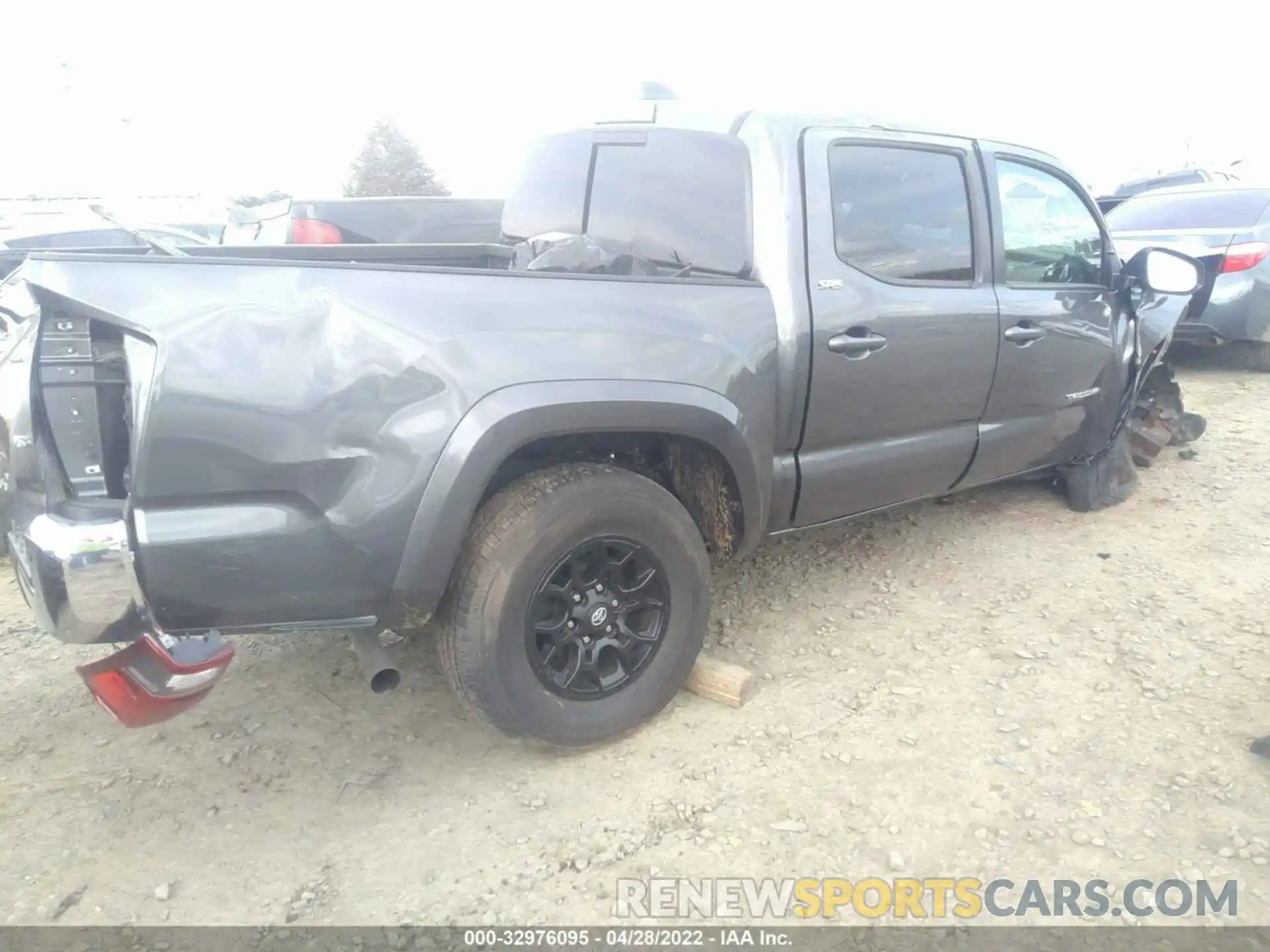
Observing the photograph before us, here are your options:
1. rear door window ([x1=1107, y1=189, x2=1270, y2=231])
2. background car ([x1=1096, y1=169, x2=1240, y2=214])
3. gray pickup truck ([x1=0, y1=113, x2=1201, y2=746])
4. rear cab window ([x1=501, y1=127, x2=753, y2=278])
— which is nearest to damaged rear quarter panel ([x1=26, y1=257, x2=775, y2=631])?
gray pickup truck ([x1=0, y1=113, x2=1201, y2=746])

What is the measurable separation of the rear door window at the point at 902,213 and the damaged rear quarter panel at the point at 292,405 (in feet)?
4.15

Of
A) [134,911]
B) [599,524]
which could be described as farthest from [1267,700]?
[134,911]

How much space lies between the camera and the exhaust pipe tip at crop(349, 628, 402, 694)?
2270 millimetres

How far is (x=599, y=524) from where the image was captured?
2439 millimetres

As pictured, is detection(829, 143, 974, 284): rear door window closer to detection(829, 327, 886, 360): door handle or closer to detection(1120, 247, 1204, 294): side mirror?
detection(829, 327, 886, 360): door handle

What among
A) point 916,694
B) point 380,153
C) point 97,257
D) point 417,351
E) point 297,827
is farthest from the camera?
point 380,153

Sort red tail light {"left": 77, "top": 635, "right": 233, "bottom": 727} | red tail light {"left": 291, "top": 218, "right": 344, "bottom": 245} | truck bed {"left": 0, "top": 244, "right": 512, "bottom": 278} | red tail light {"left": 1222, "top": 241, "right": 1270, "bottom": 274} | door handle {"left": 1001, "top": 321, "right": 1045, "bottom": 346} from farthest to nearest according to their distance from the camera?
red tail light {"left": 291, "top": 218, "right": 344, "bottom": 245} → red tail light {"left": 1222, "top": 241, "right": 1270, "bottom": 274} → door handle {"left": 1001, "top": 321, "right": 1045, "bottom": 346} → truck bed {"left": 0, "top": 244, "right": 512, "bottom": 278} → red tail light {"left": 77, "top": 635, "right": 233, "bottom": 727}

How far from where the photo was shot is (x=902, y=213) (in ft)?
10.3

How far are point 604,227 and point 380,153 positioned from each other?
2682 cm

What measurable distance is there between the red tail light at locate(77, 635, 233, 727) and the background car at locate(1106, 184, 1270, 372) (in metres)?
6.41

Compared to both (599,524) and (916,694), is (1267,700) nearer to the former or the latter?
(916,694)

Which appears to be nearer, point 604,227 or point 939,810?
point 939,810

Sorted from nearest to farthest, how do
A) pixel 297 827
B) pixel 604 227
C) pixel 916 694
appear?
1. pixel 297 827
2. pixel 916 694
3. pixel 604 227

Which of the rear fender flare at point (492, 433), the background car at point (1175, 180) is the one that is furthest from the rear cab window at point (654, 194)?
the background car at point (1175, 180)
